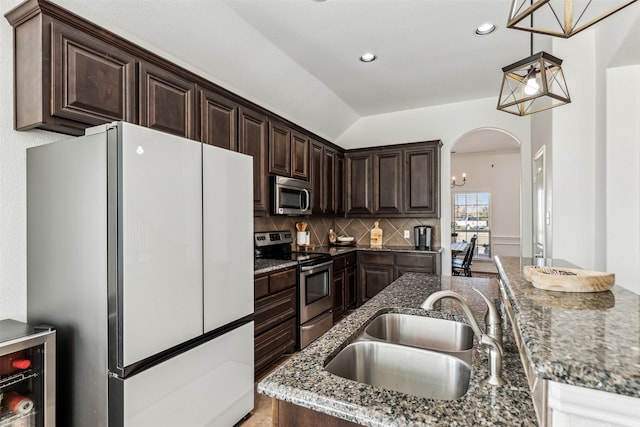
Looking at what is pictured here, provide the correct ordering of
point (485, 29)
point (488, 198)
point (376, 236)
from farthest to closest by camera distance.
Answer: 1. point (488, 198)
2. point (376, 236)
3. point (485, 29)

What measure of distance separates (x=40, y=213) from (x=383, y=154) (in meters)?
3.89

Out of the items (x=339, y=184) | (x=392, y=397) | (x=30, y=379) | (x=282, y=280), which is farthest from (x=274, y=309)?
(x=339, y=184)

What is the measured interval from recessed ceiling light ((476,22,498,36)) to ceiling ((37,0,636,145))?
0.15 ft

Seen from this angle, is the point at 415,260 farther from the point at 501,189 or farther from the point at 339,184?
the point at 501,189

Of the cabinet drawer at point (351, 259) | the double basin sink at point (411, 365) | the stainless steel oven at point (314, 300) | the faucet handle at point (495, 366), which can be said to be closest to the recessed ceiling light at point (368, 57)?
the stainless steel oven at point (314, 300)

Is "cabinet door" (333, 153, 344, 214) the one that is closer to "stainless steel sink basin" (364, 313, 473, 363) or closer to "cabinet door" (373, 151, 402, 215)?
"cabinet door" (373, 151, 402, 215)

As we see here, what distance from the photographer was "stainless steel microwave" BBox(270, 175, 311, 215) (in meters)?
3.34

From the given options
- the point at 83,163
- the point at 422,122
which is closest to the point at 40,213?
the point at 83,163

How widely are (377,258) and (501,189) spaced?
16.5ft

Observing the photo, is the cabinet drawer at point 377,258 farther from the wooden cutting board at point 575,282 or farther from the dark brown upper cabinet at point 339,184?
the wooden cutting board at point 575,282

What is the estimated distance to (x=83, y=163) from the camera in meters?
1.56

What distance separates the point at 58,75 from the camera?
1.64 metres

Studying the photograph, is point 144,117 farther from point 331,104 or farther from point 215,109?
point 331,104

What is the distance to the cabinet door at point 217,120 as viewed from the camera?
8.18 feet
